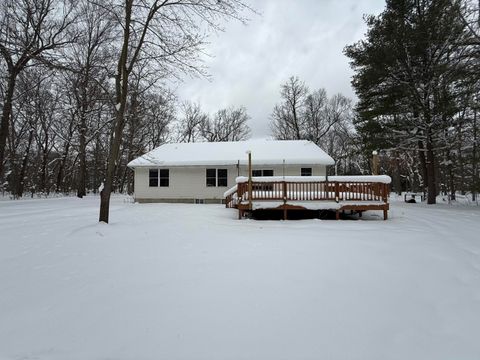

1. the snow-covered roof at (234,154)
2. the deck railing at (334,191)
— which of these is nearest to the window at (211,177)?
the snow-covered roof at (234,154)

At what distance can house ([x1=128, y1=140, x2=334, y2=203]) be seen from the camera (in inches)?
736

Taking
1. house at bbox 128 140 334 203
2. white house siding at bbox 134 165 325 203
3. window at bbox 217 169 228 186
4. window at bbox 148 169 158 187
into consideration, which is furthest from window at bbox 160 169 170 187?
window at bbox 217 169 228 186

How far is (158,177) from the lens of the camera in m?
19.9

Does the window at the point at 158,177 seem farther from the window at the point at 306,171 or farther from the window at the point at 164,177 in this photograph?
the window at the point at 306,171

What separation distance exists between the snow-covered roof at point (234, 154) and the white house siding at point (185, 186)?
21.8 inches

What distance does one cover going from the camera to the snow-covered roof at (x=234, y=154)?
60.4ft

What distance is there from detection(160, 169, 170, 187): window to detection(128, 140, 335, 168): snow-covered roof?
2.31 ft

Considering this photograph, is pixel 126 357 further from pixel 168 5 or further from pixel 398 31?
pixel 398 31

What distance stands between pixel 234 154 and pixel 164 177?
15.6 ft

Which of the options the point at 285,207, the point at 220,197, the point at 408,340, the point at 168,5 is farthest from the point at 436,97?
the point at 408,340

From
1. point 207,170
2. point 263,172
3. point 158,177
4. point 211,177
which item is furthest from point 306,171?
point 158,177

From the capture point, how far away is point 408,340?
324 cm

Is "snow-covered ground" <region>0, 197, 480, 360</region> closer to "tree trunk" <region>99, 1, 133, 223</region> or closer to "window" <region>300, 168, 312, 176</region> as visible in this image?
"tree trunk" <region>99, 1, 133, 223</region>

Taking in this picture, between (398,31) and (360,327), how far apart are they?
18.0 meters
